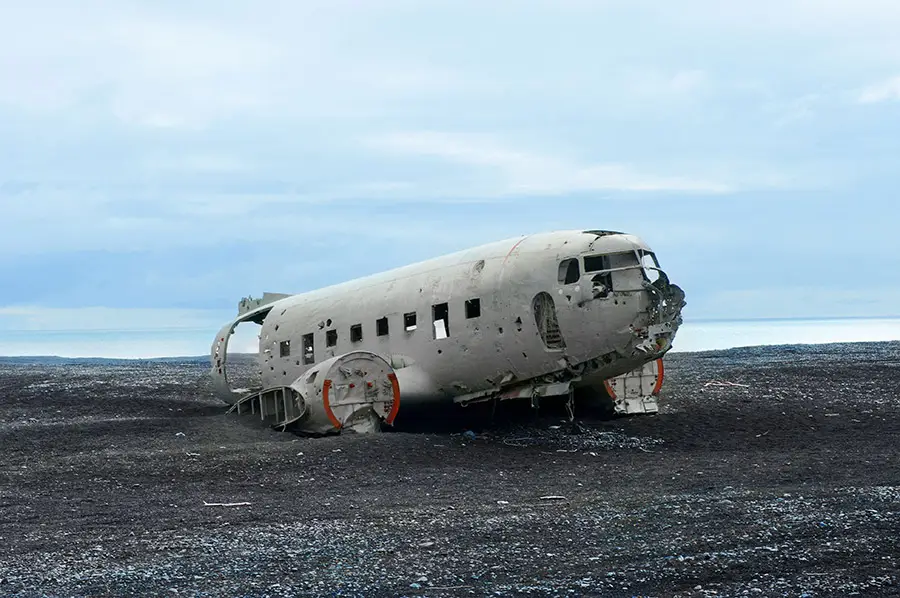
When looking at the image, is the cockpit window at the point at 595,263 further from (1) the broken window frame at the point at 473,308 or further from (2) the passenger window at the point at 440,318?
(2) the passenger window at the point at 440,318

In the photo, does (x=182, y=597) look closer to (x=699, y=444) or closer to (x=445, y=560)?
(x=445, y=560)

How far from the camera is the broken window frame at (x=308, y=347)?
78.4ft

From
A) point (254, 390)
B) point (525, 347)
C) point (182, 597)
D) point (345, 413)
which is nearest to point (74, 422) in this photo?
point (254, 390)

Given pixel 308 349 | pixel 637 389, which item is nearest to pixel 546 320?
pixel 637 389

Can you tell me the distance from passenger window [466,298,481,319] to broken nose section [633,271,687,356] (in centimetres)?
327

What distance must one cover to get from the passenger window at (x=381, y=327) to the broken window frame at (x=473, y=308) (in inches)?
97.3

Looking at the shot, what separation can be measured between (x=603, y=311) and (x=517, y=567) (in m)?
9.31

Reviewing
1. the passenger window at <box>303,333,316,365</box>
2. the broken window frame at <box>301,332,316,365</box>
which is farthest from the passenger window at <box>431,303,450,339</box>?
the passenger window at <box>303,333,316,365</box>

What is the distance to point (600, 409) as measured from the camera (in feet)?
74.7

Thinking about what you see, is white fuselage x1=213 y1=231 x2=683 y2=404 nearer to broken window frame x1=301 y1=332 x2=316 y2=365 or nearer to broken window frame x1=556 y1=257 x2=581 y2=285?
broken window frame x1=556 y1=257 x2=581 y2=285

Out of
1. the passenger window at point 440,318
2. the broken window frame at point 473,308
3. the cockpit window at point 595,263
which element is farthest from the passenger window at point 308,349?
the cockpit window at point 595,263

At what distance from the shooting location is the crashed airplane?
18.9m

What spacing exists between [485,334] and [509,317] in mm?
670

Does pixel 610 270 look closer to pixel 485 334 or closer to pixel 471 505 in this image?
pixel 485 334
